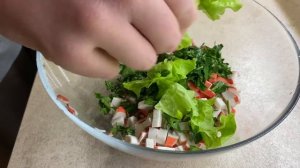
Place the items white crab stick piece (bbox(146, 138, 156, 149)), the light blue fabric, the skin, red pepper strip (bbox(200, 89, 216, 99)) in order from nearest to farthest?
the skin → white crab stick piece (bbox(146, 138, 156, 149)) → red pepper strip (bbox(200, 89, 216, 99)) → the light blue fabric

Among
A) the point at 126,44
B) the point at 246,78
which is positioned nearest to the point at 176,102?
the point at 246,78

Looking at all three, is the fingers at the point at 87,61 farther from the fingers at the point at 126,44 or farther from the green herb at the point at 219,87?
the green herb at the point at 219,87

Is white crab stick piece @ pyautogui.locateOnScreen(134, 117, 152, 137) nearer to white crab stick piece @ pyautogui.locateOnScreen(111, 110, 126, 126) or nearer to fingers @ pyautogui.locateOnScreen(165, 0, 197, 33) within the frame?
white crab stick piece @ pyautogui.locateOnScreen(111, 110, 126, 126)

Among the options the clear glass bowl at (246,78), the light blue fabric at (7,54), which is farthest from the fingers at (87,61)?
the light blue fabric at (7,54)

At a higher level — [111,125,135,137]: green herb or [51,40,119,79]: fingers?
[51,40,119,79]: fingers

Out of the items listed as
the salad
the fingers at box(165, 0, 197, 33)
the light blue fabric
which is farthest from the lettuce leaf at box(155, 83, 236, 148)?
the light blue fabric

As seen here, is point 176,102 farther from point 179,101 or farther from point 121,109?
point 121,109
